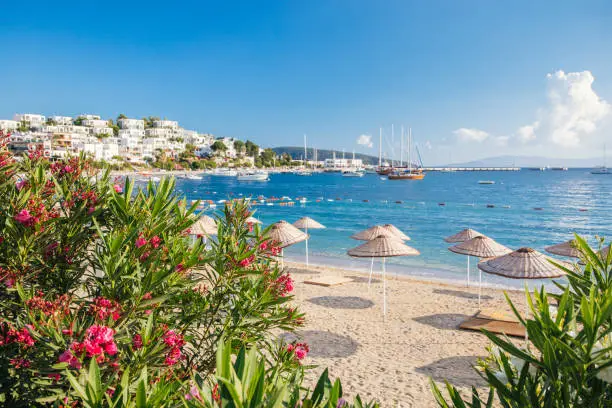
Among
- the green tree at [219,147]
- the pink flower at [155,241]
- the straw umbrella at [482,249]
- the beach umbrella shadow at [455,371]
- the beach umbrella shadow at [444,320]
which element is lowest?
the beach umbrella shadow at [444,320]

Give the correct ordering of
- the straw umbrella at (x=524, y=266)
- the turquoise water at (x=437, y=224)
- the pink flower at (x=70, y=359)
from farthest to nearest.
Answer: the turquoise water at (x=437, y=224) → the straw umbrella at (x=524, y=266) → the pink flower at (x=70, y=359)

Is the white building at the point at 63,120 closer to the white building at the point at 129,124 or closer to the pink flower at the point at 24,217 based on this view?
the white building at the point at 129,124

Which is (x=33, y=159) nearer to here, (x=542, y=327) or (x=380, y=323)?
(x=542, y=327)

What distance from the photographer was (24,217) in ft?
8.02

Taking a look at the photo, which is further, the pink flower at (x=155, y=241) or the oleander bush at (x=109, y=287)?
the pink flower at (x=155, y=241)

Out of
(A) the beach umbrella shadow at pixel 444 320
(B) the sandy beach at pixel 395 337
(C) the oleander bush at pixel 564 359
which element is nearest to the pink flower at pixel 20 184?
(C) the oleander bush at pixel 564 359

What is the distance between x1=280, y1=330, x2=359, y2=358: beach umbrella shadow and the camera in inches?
313

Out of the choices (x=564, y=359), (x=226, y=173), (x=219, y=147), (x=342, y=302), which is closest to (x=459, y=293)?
(x=342, y=302)

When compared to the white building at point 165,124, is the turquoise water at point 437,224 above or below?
below

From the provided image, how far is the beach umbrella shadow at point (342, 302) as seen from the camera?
1127cm

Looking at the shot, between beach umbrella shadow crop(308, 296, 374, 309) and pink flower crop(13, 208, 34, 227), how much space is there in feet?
30.7

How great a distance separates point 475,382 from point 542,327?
237 inches

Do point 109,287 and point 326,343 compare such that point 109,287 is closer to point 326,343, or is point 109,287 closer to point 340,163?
point 326,343

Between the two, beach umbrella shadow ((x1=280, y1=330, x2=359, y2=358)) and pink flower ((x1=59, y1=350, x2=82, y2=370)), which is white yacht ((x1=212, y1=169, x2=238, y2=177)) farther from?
pink flower ((x1=59, y1=350, x2=82, y2=370))
